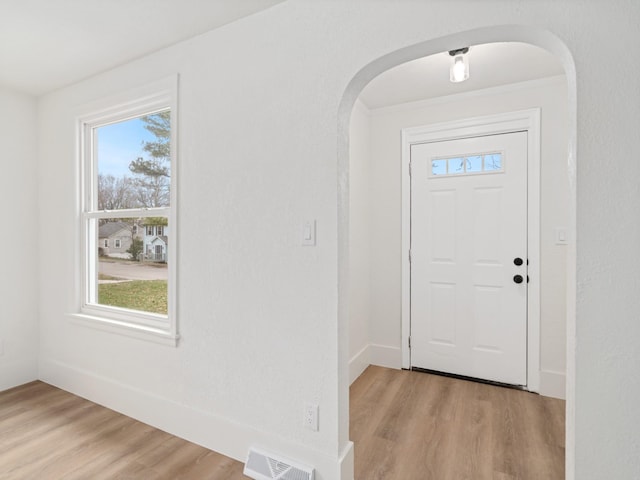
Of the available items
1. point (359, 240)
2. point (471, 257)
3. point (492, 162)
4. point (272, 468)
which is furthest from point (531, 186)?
point (272, 468)

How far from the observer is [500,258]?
2.85 m

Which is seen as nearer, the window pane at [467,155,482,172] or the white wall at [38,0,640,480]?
the white wall at [38,0,640,480]

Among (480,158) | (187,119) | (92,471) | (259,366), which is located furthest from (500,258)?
(92,471)

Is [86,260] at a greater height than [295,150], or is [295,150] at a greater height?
[295,150]

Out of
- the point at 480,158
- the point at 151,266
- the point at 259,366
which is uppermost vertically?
the point at 480,158

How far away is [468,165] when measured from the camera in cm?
Answer: 296

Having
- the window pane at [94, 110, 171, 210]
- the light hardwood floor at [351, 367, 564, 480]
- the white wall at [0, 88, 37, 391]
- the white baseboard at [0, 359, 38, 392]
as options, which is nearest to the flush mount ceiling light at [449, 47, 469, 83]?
the window pane at [94, 110, 171, 210]

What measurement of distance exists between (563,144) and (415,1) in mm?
1901

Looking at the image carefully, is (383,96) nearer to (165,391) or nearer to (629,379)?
(629,379)

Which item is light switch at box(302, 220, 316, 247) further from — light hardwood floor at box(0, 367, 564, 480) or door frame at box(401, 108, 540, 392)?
door frame at box(401, 108, 540, 392)

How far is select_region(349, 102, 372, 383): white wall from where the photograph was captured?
294cm

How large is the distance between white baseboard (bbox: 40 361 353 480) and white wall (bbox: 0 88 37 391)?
383mm

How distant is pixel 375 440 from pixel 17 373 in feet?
9.96

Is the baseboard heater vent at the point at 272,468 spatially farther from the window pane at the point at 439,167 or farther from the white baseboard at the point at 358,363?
the window pane at the point at 439,167
